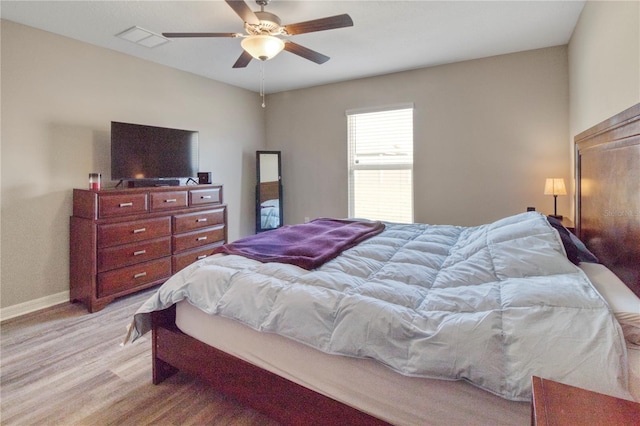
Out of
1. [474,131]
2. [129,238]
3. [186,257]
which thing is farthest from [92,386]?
[474,131]

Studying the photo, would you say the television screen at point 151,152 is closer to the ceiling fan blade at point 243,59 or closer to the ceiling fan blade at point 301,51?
the ceiling fan blade at point 243,59

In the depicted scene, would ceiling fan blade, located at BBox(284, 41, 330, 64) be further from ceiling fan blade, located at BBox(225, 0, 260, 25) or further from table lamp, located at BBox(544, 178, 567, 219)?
table lamp, located at BBox(544, 178, 567, 219)

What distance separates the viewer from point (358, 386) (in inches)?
48.1

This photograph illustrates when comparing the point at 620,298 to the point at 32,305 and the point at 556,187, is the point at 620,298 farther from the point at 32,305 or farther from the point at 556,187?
the point at 32,305

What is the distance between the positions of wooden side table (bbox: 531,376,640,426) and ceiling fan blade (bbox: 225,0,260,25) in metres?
2.27

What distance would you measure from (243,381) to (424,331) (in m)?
0.89

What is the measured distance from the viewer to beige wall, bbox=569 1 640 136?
1.59 metres

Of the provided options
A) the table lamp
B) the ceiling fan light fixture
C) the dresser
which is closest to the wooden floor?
the dresser

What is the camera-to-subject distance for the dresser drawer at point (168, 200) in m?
3.38

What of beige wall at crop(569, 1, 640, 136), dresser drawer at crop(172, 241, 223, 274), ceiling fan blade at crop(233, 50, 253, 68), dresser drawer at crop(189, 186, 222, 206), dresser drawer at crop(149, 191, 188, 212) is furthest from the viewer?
dresser drawer at crop(189, 186, 222, 206)

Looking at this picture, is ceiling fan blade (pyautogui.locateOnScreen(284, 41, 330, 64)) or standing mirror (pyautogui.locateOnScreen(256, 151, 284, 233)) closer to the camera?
ceiling fan blade (pyautogui.locateOnScreen(284, 41, 330, 64))

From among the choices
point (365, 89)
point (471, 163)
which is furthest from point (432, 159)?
point (365, 89)

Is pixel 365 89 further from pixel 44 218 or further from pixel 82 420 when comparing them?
pixel 82 420

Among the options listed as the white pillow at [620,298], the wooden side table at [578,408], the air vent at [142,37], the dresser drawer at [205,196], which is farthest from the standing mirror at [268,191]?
the wooden side table at [578,408]
